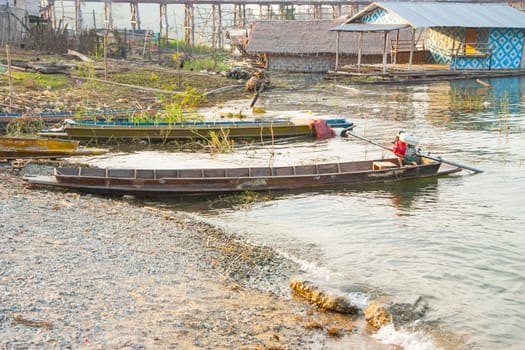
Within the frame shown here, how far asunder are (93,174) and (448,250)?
597 cm

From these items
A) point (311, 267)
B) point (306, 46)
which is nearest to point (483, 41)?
point (306, 46)

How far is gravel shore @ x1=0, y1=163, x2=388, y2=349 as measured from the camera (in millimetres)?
5133

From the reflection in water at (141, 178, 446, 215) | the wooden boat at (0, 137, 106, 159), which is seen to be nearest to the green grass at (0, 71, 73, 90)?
the wooden boat at (0, 137, 106, 159)

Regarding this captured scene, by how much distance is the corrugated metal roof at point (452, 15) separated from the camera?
95.8ft

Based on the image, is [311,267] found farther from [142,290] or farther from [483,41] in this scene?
[483,41]

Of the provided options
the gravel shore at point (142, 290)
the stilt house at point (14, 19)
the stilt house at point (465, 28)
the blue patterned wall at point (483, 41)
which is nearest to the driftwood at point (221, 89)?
the stilt house at point (465, 28)

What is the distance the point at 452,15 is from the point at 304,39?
7893 mm

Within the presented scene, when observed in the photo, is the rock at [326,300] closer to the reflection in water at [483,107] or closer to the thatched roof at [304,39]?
the reflection in water at [483,107]

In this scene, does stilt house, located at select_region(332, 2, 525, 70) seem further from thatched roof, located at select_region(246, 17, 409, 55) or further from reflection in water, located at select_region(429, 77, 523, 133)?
reflection in water, located at select_region(429, 77, 523, 133)

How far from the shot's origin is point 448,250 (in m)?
8.40

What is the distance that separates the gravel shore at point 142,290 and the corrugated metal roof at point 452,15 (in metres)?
23.1

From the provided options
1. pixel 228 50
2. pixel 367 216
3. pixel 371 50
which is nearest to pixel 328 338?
pixel 367 216

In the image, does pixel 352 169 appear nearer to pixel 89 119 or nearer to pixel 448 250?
pixel 448 250

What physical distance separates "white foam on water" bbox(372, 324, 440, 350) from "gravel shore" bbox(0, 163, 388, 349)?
16 cm
